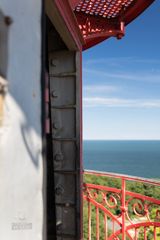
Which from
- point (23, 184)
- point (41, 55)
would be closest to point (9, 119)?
point (23, 184)

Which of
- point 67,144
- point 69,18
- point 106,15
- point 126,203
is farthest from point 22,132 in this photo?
point 106,15

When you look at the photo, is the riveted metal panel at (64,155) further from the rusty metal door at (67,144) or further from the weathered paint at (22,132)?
the weathered paint at (22,132)

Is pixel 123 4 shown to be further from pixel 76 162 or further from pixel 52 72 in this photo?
pixel 76 162

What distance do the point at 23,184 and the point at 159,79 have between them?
235 ft

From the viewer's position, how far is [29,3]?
152 centimetres

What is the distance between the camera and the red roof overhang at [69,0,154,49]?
368 centimetres

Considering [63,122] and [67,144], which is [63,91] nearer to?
[63,122]

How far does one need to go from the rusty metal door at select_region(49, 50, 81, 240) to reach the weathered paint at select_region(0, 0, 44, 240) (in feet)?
4.45

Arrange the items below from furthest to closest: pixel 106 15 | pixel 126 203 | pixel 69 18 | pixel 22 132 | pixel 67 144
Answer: pixel 106 15
pixel 126 203
pixel 67 144
pixel 69 18
pixel 22 132

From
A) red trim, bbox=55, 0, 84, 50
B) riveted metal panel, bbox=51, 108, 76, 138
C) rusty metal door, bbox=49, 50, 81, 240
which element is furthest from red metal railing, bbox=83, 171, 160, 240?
red trim, bbox=55, 0, 84, 50

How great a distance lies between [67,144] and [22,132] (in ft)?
5.07

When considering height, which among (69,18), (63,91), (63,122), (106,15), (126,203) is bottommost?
(126,203)

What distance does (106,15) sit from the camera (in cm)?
398

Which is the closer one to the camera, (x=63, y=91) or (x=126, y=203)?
(x=63, y=91)
